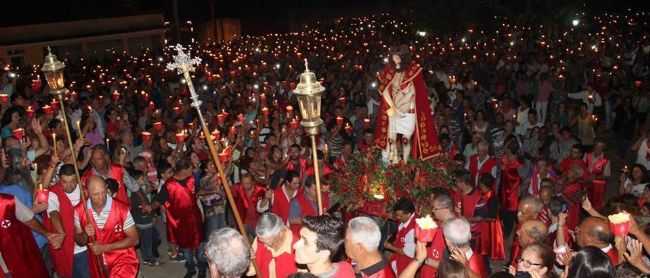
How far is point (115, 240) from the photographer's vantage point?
6168mm

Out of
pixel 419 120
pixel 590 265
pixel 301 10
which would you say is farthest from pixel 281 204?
pixel 301 10

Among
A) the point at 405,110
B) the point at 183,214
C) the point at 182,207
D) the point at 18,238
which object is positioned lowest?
the point at 183,214

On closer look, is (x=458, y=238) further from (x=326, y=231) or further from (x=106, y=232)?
(x=106, y=232)

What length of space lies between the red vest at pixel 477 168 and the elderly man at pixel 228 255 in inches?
235

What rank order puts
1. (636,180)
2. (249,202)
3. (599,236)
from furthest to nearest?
(249,202)
(636,180)
(599,236)

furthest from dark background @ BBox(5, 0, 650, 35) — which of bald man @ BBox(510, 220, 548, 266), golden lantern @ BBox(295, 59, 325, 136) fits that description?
bald man @ BBox(510, 220, 548, 266)

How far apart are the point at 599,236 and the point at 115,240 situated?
177 inches

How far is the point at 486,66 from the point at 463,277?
16845 millimetres

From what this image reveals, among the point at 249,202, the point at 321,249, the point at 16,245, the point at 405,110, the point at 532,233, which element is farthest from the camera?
the point at 405,110

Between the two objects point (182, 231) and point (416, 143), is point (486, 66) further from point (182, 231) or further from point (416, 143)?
point (182, 231)

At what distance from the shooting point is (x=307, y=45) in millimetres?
31125

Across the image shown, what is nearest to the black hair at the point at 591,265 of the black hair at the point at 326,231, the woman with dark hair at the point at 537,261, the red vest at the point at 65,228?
the woman with dark hair at the point at 537,261

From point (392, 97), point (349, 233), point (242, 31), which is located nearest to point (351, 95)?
point (392, 97)

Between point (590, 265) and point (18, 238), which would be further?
point (18, 238)
